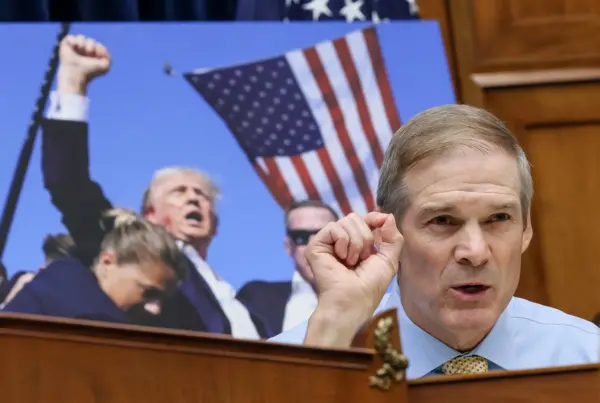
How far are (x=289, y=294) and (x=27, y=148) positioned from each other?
100 cm

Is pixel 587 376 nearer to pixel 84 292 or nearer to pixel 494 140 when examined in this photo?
pixel 494 140

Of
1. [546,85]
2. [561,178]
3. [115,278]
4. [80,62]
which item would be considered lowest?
[561,178]

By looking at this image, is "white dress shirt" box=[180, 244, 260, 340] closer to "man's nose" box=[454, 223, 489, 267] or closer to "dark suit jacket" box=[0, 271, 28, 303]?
"dark suit jacket" box=[0, 271, 28, 303]

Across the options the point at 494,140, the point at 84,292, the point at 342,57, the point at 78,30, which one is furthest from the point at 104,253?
the point at 494,140

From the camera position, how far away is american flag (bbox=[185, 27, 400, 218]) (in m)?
3.73

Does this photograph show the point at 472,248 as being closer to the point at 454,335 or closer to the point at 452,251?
the point at 452,251

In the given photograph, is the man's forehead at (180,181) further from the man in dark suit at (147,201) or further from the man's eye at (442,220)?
the man's eye at (442,220)

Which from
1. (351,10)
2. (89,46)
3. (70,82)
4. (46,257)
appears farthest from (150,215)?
(351,10)

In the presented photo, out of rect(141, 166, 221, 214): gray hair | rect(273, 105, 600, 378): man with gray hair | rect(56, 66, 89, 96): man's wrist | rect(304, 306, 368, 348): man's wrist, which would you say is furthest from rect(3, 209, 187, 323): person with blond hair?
rect(304, 306, 368, 348): man's wrist

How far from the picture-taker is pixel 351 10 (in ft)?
13.4

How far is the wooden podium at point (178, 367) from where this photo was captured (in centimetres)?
122

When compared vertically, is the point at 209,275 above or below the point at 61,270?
below

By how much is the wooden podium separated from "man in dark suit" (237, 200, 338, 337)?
2.06 metres

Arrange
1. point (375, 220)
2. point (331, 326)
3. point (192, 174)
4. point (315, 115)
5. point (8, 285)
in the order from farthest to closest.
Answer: point (315, 115) → point (192, 174) → point (8, 285) → point (375, 220) → point (331, 326)
